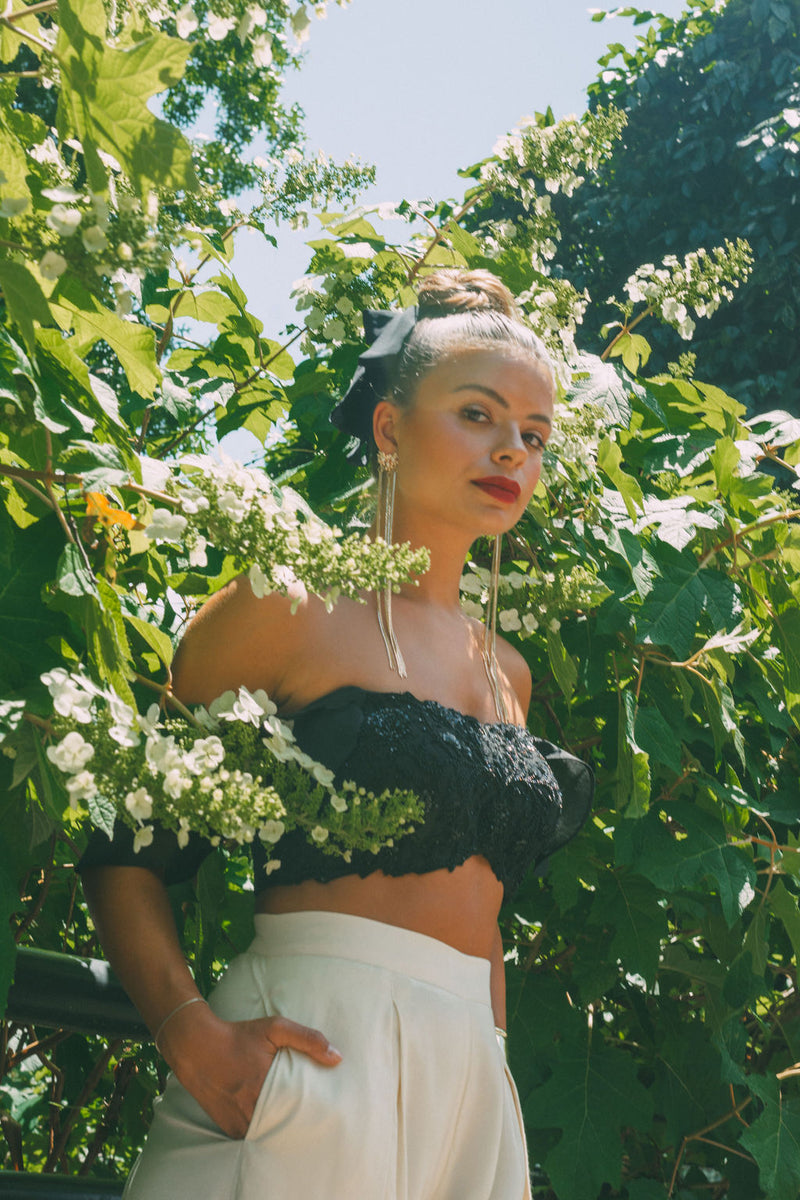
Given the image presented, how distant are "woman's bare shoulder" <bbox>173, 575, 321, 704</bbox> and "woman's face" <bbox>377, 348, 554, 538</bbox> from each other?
0.33 metres

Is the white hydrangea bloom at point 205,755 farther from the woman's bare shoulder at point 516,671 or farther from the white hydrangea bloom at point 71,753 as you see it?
the woman's bare shoulder at point 516,671

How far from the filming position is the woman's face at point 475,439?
1.67 meters

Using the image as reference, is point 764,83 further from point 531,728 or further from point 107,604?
point 107,604

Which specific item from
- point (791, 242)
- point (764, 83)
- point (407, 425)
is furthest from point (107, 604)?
point (764, 83)

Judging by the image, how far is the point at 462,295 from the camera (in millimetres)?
1900

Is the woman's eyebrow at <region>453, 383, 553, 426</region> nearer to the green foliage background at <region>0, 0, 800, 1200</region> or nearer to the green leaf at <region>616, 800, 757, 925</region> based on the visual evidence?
the green foliage background at <region>0, 0, 800, 1200</region>

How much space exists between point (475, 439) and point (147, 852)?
742 mm

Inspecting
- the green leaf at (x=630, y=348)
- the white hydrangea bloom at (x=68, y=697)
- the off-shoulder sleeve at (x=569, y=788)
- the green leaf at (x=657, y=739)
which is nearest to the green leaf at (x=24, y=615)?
the white hydrangea bloom at (x=68, y=697)

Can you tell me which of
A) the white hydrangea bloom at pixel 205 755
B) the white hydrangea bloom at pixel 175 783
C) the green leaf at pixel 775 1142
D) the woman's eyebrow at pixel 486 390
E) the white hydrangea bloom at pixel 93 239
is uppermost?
the woman's eyebrow at pixel 486 390

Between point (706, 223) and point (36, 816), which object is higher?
point (706, 223)

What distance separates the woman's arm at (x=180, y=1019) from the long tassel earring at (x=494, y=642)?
60cm

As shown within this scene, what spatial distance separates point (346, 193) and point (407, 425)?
57cm

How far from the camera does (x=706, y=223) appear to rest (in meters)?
5.89

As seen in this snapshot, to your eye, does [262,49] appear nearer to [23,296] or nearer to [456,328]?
[23,296]
